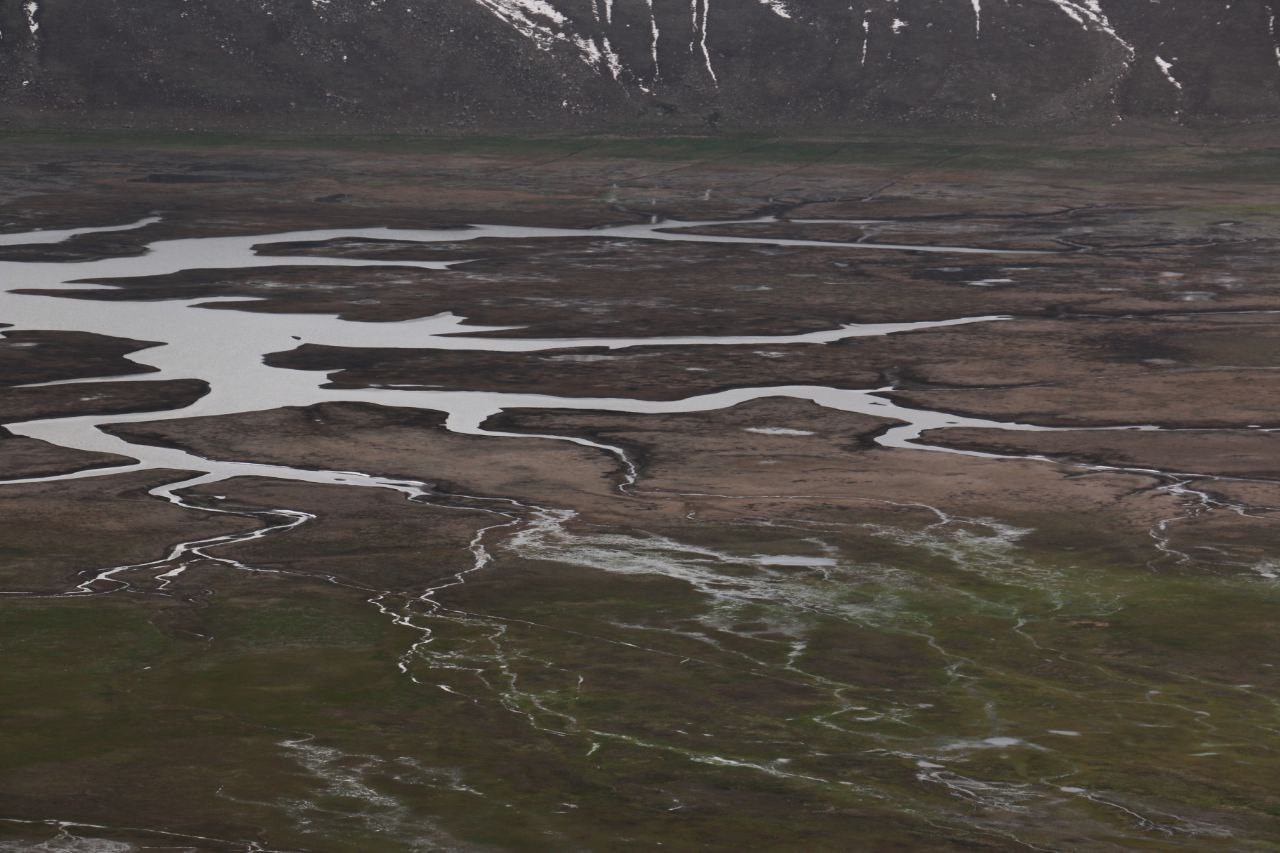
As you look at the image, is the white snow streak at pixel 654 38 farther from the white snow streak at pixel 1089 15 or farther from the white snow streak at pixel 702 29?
the white snow streak at pixel 1089 15

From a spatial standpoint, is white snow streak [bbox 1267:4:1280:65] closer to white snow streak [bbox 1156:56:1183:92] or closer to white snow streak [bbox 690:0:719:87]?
white snow streak [bbox 1156:56:1183:92]

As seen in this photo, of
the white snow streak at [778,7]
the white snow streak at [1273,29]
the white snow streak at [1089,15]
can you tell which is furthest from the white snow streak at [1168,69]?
the white snow streak at [778,7]

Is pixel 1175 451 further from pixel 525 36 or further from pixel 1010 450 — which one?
pixel 525 36

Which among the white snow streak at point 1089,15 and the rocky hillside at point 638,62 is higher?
the white snow streak at point 1089,15

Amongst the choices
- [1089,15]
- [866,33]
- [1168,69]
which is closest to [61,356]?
[866,33]

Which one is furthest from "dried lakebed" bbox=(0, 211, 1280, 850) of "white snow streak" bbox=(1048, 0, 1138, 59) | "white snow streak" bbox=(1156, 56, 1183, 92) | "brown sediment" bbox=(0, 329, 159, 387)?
"white snow streak" bbox=(1048, 0, 1138, 59)
